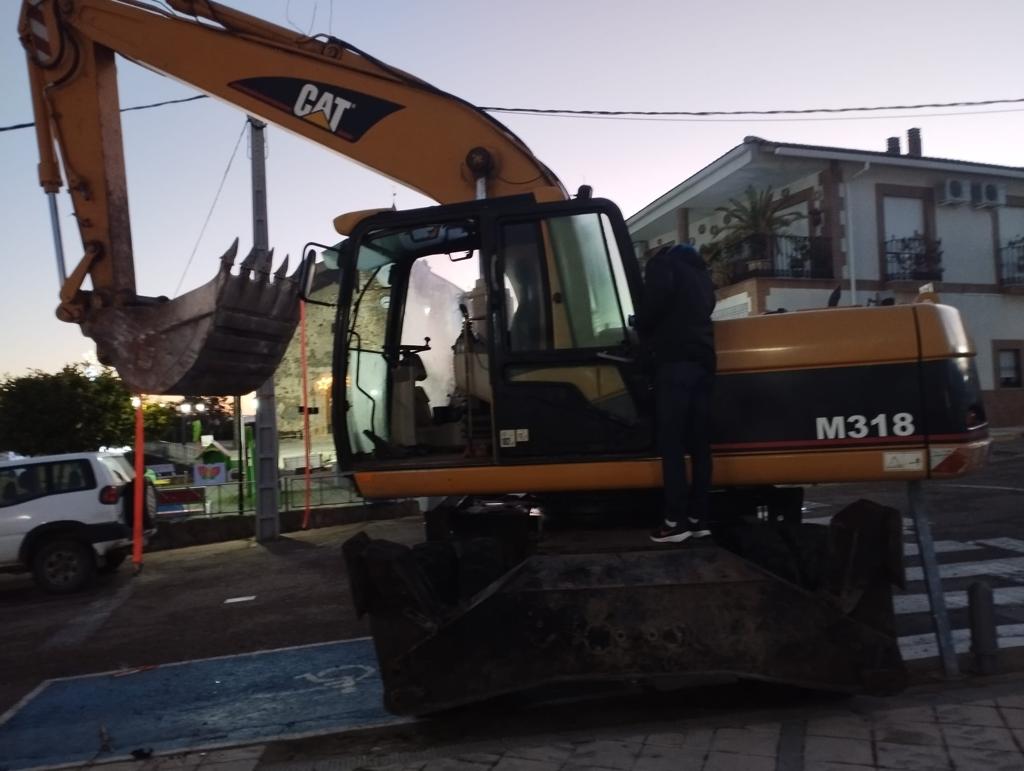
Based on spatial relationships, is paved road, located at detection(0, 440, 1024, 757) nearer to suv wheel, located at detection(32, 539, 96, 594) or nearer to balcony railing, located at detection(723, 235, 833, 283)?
suv wheel, located at detection(32, 539, 96, 594)

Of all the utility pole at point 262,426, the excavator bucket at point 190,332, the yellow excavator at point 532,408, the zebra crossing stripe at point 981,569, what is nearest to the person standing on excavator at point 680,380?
the yellow excavator at point 532,408

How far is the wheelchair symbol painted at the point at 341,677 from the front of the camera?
19.1 feet

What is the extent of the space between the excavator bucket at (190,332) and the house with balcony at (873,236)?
14.2 m

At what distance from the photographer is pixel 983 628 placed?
16.8 feet

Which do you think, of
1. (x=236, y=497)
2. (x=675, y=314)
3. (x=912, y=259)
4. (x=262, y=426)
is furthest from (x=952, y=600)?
(x=912, y=259)

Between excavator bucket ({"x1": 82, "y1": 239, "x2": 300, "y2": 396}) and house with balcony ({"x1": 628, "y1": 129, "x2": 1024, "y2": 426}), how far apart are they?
46.6 feet

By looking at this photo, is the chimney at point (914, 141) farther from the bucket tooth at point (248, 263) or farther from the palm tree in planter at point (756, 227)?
the bucket tooth at point (248, 263)

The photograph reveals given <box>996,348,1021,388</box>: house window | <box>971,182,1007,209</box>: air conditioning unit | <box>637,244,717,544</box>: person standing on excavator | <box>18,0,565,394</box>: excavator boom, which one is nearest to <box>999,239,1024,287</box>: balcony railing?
<box>971,182,1007,209</box>: air conditioning unit

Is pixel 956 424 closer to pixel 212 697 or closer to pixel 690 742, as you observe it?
pixel 690 742

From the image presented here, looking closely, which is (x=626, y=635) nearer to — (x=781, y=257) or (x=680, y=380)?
(x=680, y=380)

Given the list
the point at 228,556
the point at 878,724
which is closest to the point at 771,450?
the point at 878,724

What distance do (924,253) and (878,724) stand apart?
19.1 meters

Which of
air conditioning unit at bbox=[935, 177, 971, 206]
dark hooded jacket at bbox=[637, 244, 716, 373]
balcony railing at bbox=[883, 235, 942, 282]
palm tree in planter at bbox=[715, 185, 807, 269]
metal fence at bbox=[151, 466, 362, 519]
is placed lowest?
metal fence at bbox=[151, 466, 362, 519]

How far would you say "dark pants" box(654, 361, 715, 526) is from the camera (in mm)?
4426
